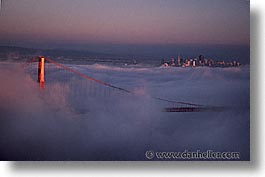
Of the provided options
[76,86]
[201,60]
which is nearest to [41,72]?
[76,86]

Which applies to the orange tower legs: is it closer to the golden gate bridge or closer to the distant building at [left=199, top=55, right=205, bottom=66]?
the golden gate bridge

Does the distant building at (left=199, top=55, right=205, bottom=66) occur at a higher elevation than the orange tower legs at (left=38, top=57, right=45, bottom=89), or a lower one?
higher

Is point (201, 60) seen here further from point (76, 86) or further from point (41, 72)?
point (41, 72)

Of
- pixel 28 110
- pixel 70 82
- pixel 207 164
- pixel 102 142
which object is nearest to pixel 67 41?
pixel 70 82

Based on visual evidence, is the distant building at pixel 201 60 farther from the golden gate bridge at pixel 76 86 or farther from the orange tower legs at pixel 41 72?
the orange tower legs at pixel 41 72

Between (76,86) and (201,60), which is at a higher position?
(201,60)

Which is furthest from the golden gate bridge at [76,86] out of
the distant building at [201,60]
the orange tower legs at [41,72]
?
the distant building at [201,60]

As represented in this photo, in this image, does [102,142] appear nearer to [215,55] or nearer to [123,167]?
[123,167]

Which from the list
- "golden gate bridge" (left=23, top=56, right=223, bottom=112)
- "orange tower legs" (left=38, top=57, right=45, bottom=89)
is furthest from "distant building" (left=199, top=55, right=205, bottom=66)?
"orange tower legs" (left=38, top=57, right=45, bottom=89)
